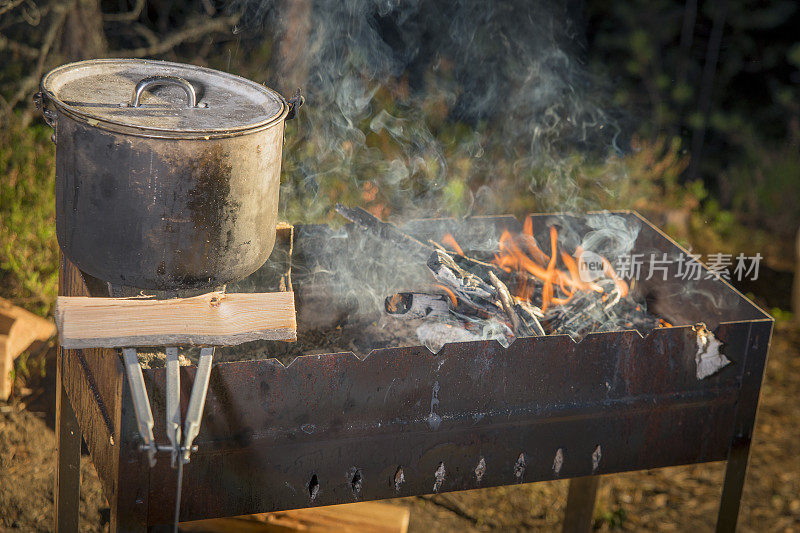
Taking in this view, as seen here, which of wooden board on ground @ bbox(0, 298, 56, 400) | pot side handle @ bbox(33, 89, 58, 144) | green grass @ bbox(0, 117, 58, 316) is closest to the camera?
pot side handle @ bbox(33, 89, 58, 144)

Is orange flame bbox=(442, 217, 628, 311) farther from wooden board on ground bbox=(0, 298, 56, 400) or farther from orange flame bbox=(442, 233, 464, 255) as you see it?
wooden board on ground bbox=(0, 298, 56, 400)

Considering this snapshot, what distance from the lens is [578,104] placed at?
6.70 metres

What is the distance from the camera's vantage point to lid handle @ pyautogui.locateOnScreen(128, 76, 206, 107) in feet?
7.49

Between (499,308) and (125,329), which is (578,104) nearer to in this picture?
(499,308)

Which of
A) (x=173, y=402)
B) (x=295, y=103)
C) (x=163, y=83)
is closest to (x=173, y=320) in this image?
(x=173, y=402)

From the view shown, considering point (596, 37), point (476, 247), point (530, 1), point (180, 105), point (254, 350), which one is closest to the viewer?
point (180, 105)

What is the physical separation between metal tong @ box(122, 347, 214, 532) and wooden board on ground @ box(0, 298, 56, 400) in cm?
201

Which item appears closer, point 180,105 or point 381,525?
point 180,105

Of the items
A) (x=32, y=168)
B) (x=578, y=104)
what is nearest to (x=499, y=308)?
(x=32, y=168)

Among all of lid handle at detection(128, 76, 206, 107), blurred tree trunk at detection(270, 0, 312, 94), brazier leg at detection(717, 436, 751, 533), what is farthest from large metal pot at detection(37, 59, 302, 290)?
blurred tree trunk at detection(270, 0, 312, 94)

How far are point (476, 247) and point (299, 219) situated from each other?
1.88 metres

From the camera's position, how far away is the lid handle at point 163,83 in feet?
7.49

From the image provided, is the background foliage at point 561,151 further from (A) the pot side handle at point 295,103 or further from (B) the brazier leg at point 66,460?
(A) the pot side handle at point 295,103

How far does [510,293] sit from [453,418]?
2.66ft
